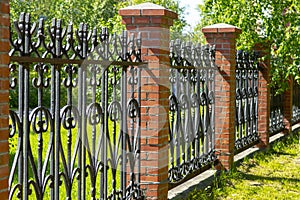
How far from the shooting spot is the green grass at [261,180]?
6.08m

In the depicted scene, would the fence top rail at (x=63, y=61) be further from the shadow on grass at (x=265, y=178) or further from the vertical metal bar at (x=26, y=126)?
the shadow on grass at (x=265, y=178)

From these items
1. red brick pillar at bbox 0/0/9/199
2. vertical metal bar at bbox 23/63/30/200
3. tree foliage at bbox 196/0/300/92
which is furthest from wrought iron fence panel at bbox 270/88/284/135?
red brick pillar at bbox 0/0/9/199

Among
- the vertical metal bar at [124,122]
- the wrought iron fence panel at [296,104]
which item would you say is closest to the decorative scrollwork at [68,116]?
the vertical metal bar at [124,122]

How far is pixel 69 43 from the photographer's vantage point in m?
3.84

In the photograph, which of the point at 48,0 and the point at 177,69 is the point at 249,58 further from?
the point at 48,0

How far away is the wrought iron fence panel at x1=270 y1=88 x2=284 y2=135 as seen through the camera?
10367mm

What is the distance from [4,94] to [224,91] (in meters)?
4.78

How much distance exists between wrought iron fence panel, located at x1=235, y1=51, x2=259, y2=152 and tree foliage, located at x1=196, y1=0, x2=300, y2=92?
0.44 metres

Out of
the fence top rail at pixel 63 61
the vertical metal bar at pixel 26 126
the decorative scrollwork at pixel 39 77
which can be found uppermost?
the fence top rail at pixel 63 61

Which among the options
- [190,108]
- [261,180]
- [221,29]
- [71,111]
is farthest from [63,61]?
[261,180]

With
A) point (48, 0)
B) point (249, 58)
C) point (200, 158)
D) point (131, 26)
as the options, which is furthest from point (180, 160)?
point (48, 0)

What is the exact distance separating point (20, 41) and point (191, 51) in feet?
10.9

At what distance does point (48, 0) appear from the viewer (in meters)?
24.1

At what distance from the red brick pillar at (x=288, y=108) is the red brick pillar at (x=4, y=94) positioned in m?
8.95
